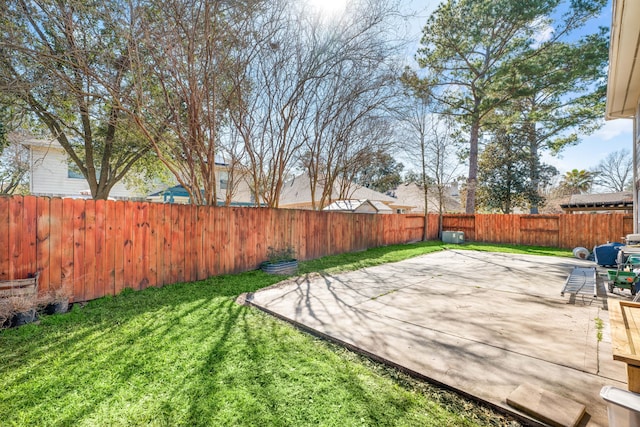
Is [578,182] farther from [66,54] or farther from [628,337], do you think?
[66,54]

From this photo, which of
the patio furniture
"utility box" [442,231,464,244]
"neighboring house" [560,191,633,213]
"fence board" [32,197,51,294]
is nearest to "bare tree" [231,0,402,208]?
"fence board" [32,197,51,294]

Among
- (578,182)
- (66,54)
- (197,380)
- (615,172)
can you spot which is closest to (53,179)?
(66,54)

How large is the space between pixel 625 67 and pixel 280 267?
7.00m

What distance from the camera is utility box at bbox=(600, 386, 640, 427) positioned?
105cm

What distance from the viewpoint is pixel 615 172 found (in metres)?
24.1

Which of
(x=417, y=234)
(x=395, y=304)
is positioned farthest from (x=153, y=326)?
(x=417, y=234)

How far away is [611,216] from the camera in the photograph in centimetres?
1012

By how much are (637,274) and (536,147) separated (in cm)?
1433

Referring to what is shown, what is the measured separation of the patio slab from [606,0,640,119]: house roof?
3.66 m

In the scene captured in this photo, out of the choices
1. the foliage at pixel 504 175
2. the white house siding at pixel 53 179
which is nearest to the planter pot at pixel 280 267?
the white house siding at pixel 53 179

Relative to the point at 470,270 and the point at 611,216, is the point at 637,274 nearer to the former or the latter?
the point at 470,270

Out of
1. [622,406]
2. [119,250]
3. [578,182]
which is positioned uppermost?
[578,182]

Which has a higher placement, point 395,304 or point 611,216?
point 611,216

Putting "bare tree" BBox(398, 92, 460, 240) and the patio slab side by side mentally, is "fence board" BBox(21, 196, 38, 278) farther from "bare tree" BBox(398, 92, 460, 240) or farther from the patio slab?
"bare tree" BBox(398, 92, 460, 240)
